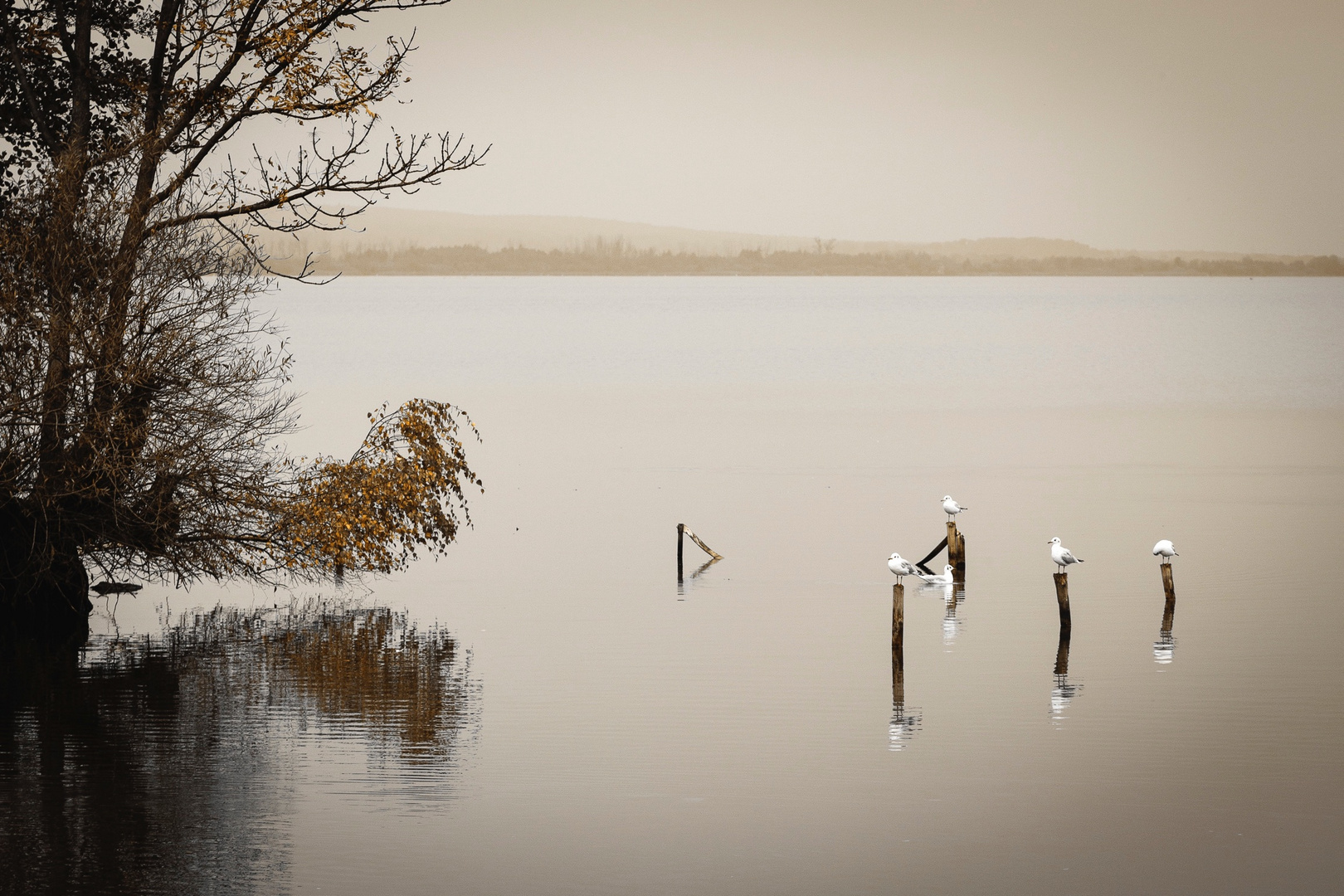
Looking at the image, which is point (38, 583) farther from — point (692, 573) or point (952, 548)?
point (952, 548)

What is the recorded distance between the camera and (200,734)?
21.2m

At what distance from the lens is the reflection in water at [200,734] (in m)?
16.4

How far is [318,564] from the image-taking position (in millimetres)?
29297

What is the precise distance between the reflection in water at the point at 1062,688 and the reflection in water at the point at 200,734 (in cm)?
806

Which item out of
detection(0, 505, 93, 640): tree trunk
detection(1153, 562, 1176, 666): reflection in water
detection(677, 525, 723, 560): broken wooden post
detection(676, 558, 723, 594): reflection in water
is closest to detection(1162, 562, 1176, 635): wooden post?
detection(1153, 562, 1176, 666): reflection in water

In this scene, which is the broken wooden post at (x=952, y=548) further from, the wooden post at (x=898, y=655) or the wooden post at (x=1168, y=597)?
the wooden post at (x=898, y=655)

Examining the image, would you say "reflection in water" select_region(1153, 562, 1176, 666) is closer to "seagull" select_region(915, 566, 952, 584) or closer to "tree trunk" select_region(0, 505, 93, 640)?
"seagull" select_region(915, 566, 952, 584)

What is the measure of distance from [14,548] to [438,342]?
156 metres

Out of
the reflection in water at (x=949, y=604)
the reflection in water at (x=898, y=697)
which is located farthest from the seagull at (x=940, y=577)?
the reflection in water at (x=898, y=697)

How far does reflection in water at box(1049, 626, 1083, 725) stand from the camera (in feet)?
77.8

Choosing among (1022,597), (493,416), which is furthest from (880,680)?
(493,416)

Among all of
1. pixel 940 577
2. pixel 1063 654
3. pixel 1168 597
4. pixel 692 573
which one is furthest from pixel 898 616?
pixel 692 573

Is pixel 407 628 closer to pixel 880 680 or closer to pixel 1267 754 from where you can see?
pixel 880 680

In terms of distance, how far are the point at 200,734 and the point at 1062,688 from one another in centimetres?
1219
